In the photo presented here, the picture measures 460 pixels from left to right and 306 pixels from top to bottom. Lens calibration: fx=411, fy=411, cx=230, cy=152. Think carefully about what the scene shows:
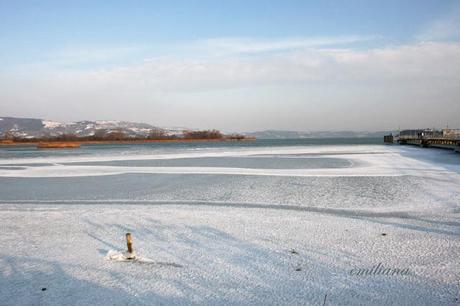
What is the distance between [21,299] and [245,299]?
2.40m

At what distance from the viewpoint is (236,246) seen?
20.1 feet

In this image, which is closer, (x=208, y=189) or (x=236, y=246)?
(x=236, y=246)

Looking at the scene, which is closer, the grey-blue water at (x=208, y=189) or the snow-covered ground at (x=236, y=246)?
the snow-covered ground at (x=236, y=246)

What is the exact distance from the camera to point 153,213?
8.71m

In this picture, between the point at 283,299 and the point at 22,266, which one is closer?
the point at 283,299

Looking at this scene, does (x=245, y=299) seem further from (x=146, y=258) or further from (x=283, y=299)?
(x=146, y=258)

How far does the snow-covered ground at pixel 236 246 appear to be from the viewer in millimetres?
4457

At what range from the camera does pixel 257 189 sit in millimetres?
12125

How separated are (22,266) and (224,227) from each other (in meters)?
3.26

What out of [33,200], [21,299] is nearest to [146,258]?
[21,299]

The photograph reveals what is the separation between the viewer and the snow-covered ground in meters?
4.46

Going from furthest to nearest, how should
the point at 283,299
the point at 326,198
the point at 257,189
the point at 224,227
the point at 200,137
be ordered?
the point at 200,137 < the point at 257,189 < the point at 326,198 < the point at 224,227 < the point at 283,299

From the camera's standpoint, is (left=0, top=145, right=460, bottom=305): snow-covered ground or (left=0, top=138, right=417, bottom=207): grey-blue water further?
(left=0, top=138, right=417, bottom=207): grey-blue water

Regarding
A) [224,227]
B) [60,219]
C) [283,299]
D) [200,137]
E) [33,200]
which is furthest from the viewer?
[200,137]
